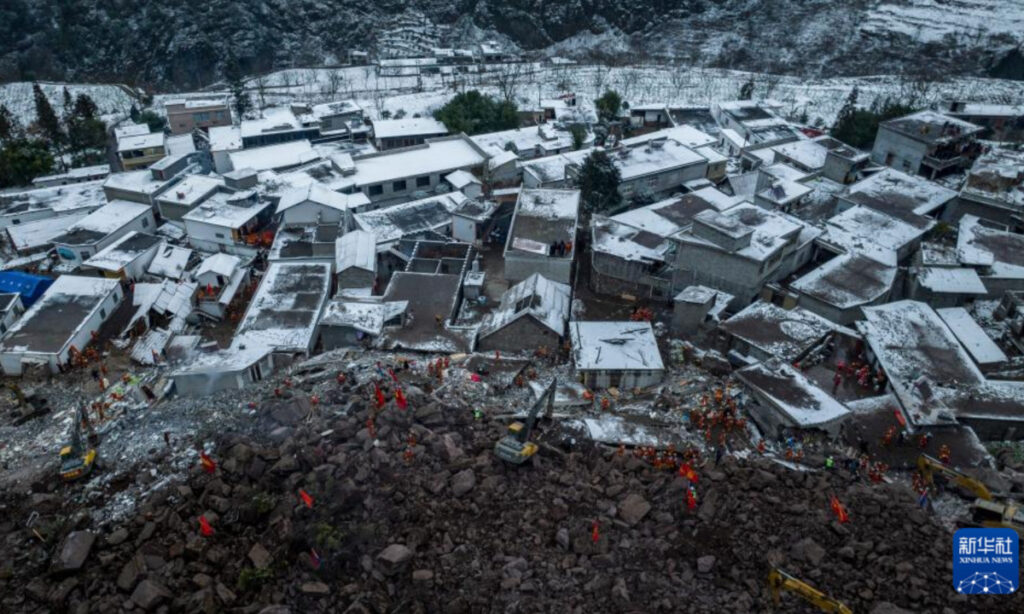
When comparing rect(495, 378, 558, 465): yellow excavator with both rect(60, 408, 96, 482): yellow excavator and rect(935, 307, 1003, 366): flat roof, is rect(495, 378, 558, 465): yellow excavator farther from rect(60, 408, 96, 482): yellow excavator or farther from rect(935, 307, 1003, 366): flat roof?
rect(935, 307, 1003, 366): flat roof

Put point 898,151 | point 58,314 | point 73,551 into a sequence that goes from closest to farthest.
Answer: point 73,551
point 58,314
point 898,151

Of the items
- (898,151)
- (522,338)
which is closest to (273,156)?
(522,338)

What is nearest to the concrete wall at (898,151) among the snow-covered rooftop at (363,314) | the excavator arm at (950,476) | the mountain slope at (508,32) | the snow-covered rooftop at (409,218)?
the snow-covered rooftop at (409,218)

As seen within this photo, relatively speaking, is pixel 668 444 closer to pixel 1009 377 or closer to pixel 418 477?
pixel 418 477

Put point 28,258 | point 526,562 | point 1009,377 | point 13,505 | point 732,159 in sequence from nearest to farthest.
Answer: point 526,562 → point 13,505 → point 1009,377 → point 28,258 → point 732,159

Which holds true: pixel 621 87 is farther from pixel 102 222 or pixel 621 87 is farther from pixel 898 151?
Answer: pixel 102 222

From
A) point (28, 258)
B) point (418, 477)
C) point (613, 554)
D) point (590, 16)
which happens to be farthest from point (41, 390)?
point (590, 16)
